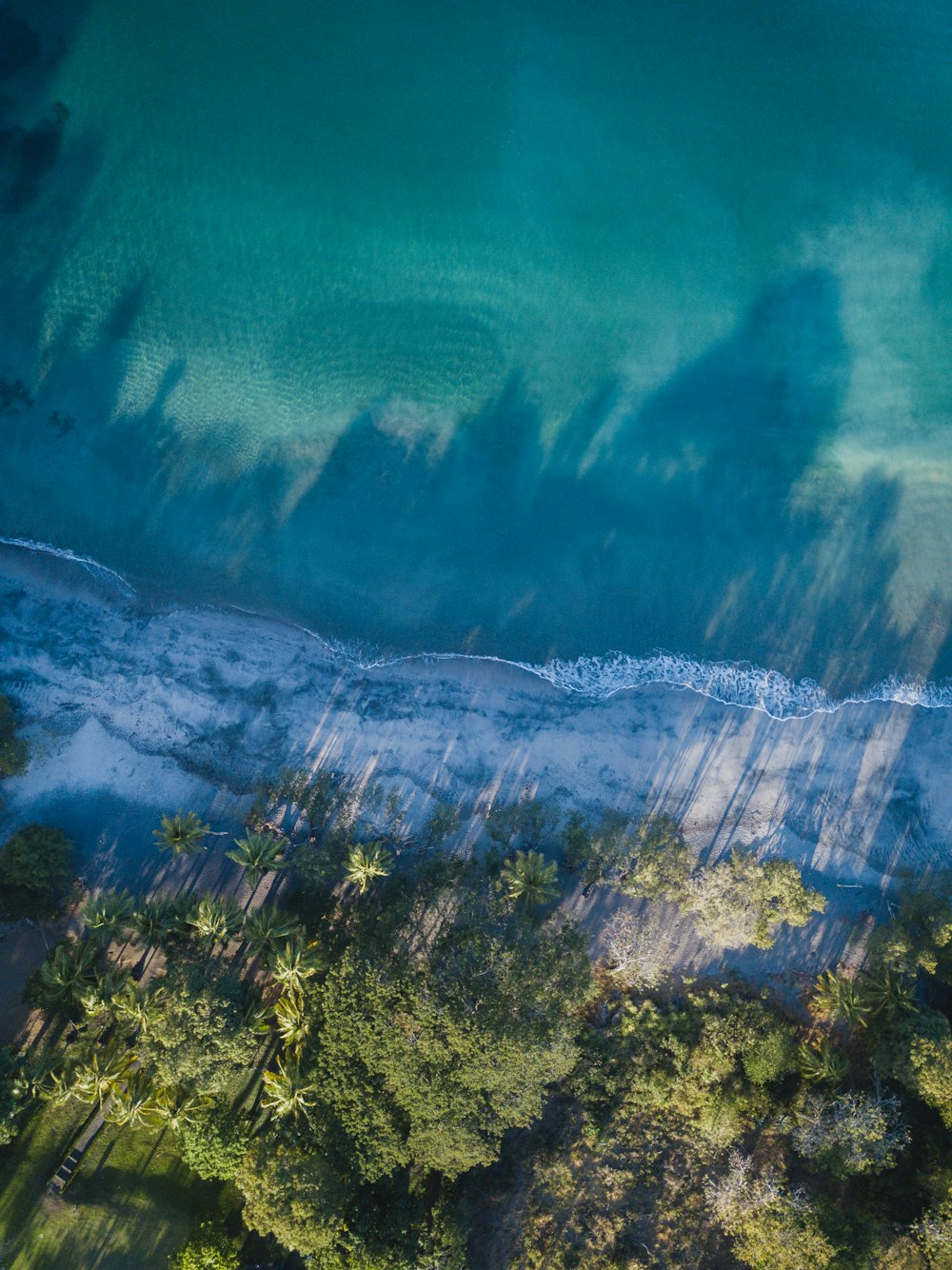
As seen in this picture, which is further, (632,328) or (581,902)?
(632,328)

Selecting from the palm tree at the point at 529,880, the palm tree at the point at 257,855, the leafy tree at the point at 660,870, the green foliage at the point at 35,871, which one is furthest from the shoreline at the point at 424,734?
the palm tree at the point at 529,880

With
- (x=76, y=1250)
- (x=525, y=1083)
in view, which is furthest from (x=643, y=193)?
(x=76, y=1250)

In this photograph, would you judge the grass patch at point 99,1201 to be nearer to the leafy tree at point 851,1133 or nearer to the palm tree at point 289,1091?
the palm tree at point 289,1091

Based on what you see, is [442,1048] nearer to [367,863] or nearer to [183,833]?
[367,863]

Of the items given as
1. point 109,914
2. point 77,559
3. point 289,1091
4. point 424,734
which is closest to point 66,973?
point 109,914

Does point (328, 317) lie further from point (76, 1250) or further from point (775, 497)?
point (76, 1250)

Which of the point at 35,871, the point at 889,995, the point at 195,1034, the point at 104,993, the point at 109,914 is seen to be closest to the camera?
the point at 195,1034
